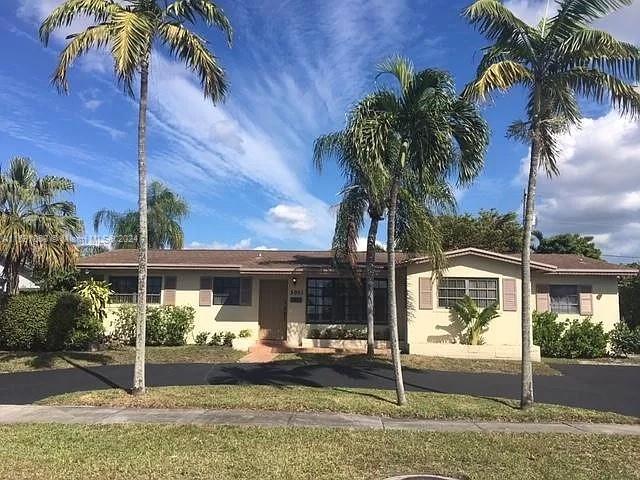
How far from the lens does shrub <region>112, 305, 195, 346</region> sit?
62.9 feet

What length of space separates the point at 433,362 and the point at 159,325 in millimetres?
9119

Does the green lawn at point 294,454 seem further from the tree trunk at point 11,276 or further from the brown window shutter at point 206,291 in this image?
the brown window shutter at point 206,291

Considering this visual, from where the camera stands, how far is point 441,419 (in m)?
9.52

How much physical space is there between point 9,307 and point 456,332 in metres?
14.0

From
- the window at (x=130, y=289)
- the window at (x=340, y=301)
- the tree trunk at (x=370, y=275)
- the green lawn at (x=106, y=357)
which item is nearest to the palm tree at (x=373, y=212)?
the tree trunk at (x=370, y=275)

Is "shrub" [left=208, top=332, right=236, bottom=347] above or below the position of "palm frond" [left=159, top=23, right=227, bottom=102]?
below

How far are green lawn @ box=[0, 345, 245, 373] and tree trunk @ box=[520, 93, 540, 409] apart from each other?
8.86 meters

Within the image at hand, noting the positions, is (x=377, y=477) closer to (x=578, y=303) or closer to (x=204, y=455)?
(x=204, y=455)

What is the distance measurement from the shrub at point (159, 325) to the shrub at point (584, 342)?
1267cm

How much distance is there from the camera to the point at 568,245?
3634cm

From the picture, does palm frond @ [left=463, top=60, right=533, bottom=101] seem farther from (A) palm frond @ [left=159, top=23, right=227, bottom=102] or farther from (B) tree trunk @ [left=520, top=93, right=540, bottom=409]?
(A) palm frond @ [left=159, top=23, right=227, bottom=102]

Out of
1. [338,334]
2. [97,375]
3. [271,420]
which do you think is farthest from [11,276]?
[271,420]

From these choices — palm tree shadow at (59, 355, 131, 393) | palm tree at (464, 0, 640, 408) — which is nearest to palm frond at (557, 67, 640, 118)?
palm tree at (464, 0, 640, 408)

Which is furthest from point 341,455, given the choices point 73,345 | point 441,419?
point 73,345
